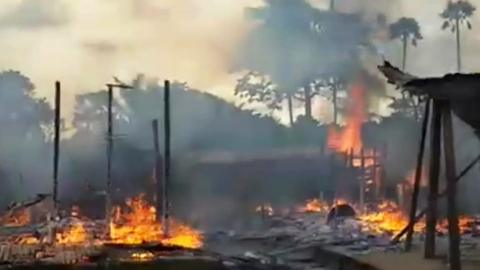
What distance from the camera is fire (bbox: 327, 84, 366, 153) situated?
2422 centimetres

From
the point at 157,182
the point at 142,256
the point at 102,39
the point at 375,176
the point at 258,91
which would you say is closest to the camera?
the point at 142,256

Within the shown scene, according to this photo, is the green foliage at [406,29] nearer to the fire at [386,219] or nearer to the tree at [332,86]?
the tree at [332,86]

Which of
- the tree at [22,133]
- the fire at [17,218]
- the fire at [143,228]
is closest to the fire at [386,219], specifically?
the fire at [143,228]

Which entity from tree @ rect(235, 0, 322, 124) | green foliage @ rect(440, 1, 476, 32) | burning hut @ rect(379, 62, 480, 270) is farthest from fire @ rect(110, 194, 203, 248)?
green foliage @ rect(440, 1, 476, 32)

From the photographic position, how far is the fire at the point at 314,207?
70.3 ft

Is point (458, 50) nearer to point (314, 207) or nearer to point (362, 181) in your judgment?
point (362, 181)

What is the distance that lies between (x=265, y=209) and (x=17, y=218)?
603 centimetres

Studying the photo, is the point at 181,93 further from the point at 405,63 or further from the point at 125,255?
the point at 125,255

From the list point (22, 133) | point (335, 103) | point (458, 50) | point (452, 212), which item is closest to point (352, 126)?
point (335, 103)

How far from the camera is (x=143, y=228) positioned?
17.9m

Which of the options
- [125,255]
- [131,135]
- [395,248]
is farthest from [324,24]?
[125,255]

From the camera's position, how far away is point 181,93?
75.1ft

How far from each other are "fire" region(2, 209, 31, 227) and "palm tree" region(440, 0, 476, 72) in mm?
12726

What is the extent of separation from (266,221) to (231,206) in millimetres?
1330
